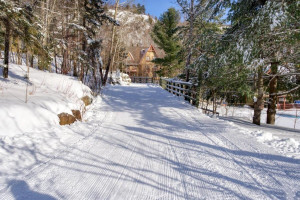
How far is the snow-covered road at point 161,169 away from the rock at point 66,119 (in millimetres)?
947

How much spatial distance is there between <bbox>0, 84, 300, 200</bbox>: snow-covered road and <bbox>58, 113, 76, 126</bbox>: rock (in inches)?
37.3

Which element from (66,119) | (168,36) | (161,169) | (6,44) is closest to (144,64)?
(168,36)

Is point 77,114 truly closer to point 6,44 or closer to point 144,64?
point 6,44

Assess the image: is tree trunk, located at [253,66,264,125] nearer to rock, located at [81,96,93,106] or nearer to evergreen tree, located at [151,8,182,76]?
rock, located at [81,96,93,106]

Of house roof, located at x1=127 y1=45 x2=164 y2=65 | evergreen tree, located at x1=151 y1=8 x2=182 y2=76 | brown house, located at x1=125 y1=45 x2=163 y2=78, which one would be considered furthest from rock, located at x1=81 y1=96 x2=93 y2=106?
house roof, located at x1=127 y1=45 x2=164 y2=65

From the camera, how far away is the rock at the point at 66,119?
4.88 m

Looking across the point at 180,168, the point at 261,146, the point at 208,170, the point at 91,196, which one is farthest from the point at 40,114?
the point at 261,146

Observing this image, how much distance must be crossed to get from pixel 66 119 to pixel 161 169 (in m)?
3.29

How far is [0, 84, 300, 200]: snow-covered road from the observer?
2.28 metres

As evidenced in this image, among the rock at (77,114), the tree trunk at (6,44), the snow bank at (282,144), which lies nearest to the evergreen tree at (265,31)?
the snow bank at (282,144)

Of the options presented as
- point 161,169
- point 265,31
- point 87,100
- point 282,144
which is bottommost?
point 161,169

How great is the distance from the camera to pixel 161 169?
111 inches

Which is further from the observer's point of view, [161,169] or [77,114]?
[77,114]

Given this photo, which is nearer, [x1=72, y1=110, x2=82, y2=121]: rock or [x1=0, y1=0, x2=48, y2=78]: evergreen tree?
[x1=0, y1=0, x2=48, y2=78]: evergreen tree
